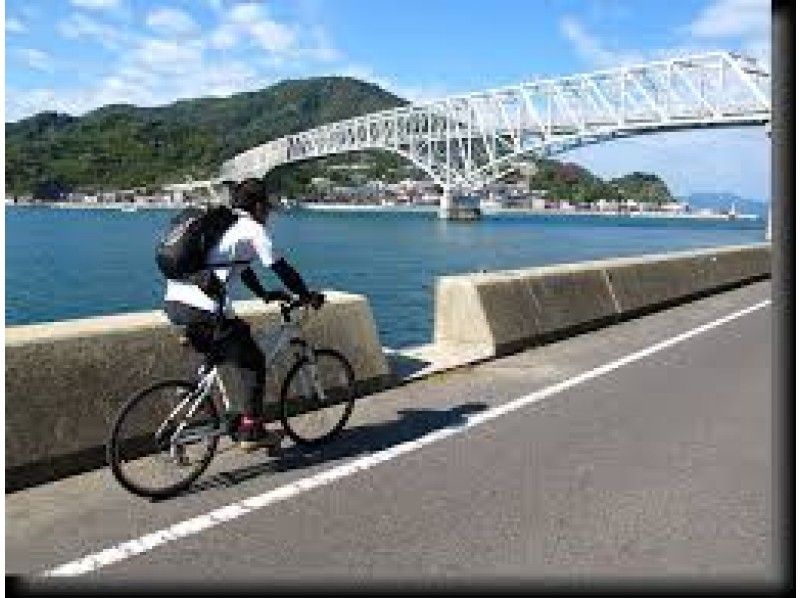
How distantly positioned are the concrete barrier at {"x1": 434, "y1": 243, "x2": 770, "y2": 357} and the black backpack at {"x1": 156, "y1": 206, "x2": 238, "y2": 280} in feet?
16.0

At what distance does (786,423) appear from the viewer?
25.9 feet

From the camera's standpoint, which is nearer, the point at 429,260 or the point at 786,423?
the point at 786,423

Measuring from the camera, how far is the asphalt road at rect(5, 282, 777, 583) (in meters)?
4.75

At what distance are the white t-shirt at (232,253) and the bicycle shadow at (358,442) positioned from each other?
0.90 m

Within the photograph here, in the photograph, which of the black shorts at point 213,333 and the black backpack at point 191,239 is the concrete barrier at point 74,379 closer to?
the black shorts at point 213,333

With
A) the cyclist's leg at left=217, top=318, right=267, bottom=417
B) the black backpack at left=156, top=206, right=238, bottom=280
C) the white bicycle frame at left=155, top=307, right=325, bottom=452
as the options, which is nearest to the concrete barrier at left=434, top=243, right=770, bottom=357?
the white bicycle frame at left=155, top=307, right=325, bottom=452

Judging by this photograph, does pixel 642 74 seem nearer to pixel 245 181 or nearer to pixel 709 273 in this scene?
pixel 709 273

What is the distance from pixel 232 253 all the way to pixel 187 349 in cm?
83

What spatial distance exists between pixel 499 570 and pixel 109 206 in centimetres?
16993

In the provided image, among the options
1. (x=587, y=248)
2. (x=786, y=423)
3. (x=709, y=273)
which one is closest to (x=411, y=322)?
(x=709, y=273)

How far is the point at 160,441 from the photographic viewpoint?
19.0 ft

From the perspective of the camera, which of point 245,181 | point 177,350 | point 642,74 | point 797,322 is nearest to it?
point 245,181

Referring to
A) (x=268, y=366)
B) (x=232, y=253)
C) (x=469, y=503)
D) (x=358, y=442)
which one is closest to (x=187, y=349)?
(x=268, y=366)

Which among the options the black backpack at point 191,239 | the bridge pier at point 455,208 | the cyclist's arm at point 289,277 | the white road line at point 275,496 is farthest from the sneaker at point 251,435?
the bridge pier at point 455,208
